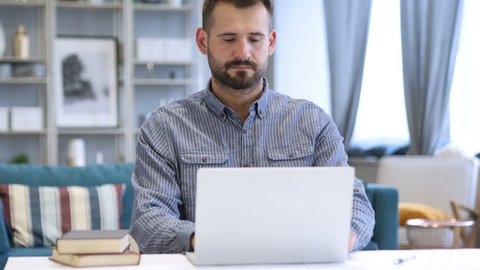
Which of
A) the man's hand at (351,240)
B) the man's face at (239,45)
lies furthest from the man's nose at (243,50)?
the man's hand at (351,240)

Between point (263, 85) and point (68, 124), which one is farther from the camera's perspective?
point (68, 124)

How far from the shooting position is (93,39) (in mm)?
7020

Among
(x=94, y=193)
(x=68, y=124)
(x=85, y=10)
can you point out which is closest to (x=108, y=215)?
(x=94, y=193)

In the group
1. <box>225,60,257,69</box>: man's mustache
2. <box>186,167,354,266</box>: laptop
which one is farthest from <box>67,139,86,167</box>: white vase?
<box>186,167,354,266</box>: laptop

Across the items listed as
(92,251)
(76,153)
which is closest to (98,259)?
(92,251)

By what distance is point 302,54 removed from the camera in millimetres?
6852

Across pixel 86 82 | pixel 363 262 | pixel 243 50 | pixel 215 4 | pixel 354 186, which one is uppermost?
pixel 215 4

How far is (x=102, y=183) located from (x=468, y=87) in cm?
293

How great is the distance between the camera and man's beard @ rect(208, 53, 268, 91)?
2.25 meters

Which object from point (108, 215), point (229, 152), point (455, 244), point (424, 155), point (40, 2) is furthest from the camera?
point (40, 2)

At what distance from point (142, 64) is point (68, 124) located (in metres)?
0.82

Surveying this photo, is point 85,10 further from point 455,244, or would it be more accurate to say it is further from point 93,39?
point 455,244

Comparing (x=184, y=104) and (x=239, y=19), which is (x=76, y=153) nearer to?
(x=184, y=104)

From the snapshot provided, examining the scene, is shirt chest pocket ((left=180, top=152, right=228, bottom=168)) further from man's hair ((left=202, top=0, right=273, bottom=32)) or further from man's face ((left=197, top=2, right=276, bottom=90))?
man's hair ((left=202, top=0, right=273, bottom=32))
